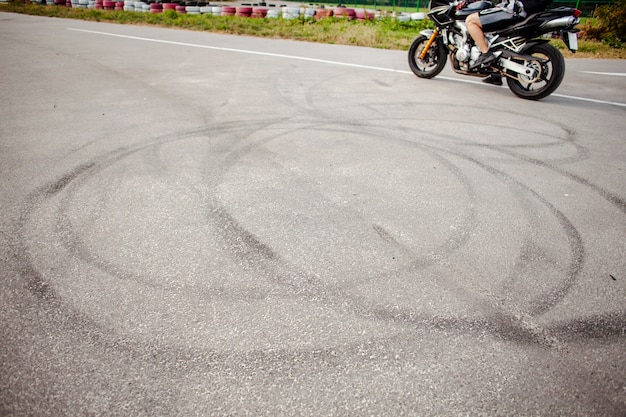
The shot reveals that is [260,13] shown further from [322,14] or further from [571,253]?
[571,253]

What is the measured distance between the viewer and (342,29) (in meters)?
13.3

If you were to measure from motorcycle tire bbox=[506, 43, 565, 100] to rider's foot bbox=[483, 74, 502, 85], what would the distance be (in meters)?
0.17

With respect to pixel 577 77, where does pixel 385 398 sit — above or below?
below

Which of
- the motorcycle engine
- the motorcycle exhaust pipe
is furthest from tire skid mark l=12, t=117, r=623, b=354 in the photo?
the motorcycle engine

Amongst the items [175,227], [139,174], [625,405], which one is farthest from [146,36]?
[625,405]

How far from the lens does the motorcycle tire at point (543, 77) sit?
541 cm

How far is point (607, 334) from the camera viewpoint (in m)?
1.82

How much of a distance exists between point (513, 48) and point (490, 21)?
584 millimetres

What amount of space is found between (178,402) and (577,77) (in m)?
9.12

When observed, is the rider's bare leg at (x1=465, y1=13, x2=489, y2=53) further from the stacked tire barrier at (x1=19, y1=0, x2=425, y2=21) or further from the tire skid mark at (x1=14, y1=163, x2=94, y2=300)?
the stacked tire barrier at (x1=19, y1=0, x2=425, y2=21)

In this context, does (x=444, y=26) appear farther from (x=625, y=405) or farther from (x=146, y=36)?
(x=146, y=36)

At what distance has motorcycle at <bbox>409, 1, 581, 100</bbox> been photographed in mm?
5395

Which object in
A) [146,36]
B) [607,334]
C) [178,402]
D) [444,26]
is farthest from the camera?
[146,36]

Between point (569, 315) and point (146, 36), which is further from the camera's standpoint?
point (146, 36)
